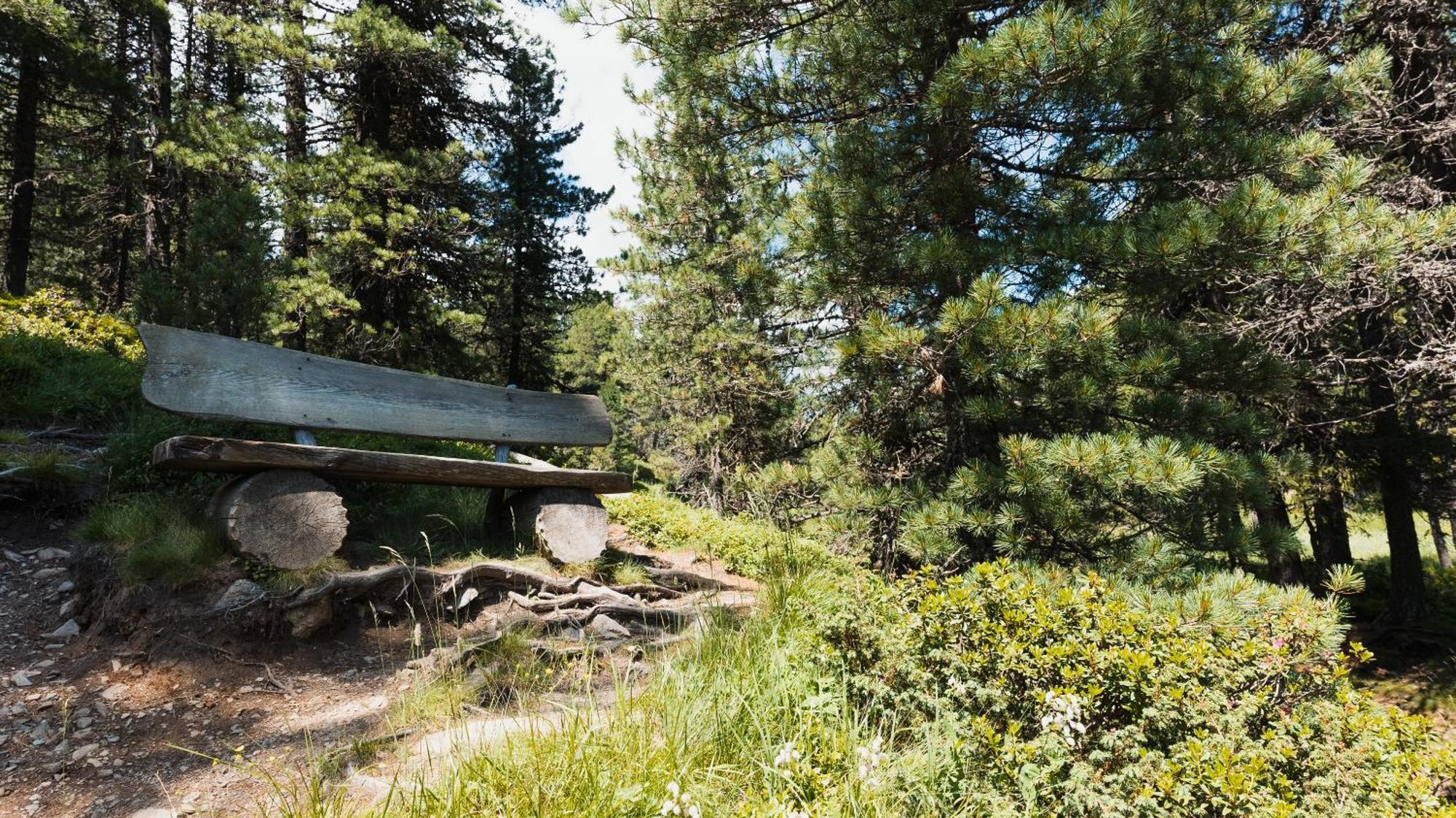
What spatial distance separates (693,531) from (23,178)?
1158 centimetres

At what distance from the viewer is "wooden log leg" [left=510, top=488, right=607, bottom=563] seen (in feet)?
15.9

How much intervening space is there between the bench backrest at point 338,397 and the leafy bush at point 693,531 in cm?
183

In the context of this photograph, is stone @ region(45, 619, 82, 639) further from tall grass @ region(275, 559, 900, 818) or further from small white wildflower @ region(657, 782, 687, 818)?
small white wildflower @ region(657, 782, 687, 818)

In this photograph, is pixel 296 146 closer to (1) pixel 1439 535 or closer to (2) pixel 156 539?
(2) pixel 156 539

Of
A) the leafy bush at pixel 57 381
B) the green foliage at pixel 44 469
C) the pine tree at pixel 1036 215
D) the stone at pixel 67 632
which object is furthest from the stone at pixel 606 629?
the leafy bush at pixel 57 381

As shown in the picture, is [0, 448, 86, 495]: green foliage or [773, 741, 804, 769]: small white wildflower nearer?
[773, 741, 804, 769]: small white wildflower

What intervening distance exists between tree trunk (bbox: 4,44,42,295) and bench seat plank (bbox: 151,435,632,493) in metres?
9.70

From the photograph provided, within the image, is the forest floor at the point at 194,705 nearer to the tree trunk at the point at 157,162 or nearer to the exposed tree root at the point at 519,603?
the exposed tree root at the point at 519,603

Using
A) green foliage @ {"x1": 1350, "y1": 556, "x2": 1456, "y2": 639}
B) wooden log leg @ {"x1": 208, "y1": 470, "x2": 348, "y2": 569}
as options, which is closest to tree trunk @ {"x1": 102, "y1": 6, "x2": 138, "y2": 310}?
wooden log leg @ {"x1": 208, "y1": 470, "x2": 348, "y2": 569}

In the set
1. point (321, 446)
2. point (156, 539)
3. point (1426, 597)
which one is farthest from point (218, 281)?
point (1426, 597)

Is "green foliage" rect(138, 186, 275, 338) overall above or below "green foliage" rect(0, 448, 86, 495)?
above

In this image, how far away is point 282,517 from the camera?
3.64m

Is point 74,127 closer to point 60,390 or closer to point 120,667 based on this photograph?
point 60,390

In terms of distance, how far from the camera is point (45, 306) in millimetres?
8367
